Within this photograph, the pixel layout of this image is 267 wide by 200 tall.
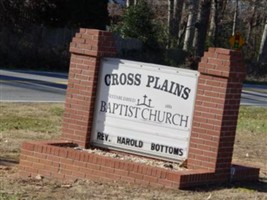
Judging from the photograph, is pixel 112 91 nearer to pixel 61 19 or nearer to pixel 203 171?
pixel 203 171

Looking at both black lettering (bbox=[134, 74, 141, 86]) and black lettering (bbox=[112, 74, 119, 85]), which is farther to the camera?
black lettering (bbox=[112, 74, 119, 85])

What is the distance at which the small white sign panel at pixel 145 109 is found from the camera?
34.5ft

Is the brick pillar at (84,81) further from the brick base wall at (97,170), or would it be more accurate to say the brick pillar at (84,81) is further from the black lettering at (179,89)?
the black lettering at (179,89)

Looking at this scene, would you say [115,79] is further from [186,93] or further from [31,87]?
[31,87]

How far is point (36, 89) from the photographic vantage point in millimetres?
23438

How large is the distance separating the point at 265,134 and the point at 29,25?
71.3 feet

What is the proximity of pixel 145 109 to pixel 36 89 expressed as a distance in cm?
1297

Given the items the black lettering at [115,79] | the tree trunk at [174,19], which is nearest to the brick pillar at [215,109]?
the black lettering at [115,79]

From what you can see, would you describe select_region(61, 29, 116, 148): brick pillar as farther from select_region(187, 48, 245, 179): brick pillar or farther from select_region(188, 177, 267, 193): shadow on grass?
select_region(188, 177, 267, 193): shadow on grass

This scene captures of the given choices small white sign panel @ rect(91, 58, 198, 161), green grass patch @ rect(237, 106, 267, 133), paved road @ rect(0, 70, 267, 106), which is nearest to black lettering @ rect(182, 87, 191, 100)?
small white sign panel @ rect(91, 58, 198, 161)

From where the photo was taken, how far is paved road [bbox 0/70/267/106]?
2097 cm

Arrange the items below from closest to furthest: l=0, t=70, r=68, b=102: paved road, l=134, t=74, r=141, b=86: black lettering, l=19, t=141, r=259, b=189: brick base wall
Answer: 1. l=19, t=141, r=259, b=189: brick base wall
2. l=134, t=74, r=141, b=86: black lettering
3. l=0, t=70, r=68, b=102: paved road

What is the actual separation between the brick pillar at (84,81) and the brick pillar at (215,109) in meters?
1.55

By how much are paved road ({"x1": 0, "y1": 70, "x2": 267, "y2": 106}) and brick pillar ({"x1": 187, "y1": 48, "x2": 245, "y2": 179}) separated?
32.6 ft
